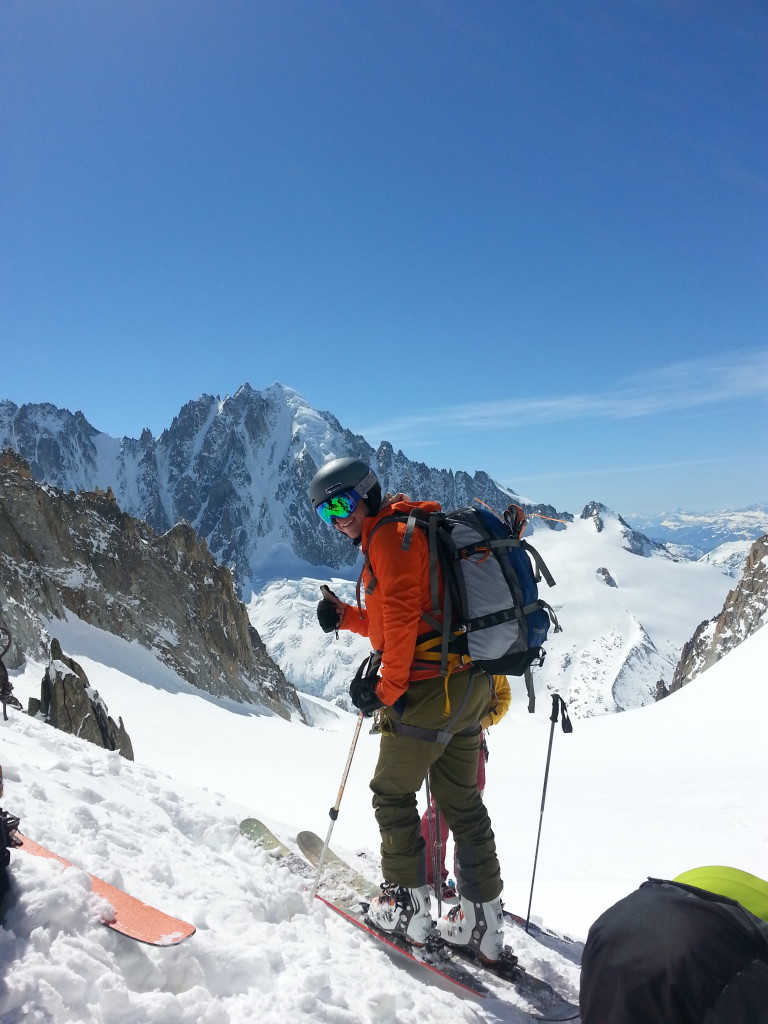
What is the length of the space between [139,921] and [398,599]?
215 cm

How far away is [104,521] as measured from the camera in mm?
41844

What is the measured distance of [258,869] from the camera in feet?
15.0

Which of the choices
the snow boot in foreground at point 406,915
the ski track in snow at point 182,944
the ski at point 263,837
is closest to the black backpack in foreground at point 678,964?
the ski track in snow at point 182,944

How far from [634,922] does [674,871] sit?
815 centimetres

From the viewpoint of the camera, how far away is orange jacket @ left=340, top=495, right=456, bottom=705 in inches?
157

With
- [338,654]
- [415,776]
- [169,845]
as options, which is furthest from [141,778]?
[338,654]

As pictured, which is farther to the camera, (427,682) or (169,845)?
(169,845)

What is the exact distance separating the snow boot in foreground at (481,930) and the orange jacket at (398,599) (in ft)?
5.12

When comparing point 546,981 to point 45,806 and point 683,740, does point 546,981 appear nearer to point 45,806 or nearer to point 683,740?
point 45,806

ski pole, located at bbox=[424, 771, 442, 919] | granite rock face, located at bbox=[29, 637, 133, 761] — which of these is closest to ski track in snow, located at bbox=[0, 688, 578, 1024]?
ski pole, located at bbox=[424, 771, 442, 919]

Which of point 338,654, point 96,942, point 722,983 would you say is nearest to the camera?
point 722,983

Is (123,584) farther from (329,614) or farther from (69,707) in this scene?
(329,614)

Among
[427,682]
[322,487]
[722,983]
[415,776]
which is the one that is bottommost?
[415,776]

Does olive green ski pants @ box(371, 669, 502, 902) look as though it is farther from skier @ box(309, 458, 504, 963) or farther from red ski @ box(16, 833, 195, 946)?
red ski @ box(16, 833, 195, 946)
